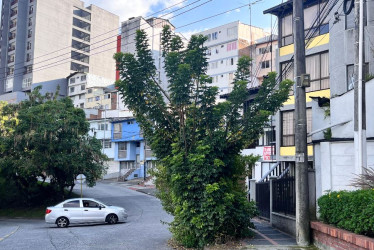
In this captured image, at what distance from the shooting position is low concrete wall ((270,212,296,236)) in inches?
490

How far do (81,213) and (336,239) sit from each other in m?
15.8

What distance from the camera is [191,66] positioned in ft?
38.0

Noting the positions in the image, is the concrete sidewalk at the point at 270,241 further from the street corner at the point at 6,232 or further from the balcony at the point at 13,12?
the balcony at the point at 13,12

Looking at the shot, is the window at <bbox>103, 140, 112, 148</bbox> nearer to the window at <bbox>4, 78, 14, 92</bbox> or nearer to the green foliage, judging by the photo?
the window at <bbox>4, 78, 14, 92</bbox>

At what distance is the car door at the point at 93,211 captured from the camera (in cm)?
2167

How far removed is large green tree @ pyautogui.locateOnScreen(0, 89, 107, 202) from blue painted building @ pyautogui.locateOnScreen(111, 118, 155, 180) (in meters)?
27.2

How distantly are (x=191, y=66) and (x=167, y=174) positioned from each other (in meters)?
3.28

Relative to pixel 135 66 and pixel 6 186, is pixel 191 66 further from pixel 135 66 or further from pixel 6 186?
pixel 6 186

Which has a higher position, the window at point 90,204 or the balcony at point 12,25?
the balcony at point 12,25

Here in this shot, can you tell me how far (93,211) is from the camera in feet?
71.7

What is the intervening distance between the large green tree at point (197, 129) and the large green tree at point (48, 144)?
16942 millimetres

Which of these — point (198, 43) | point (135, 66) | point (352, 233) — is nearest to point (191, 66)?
point (198, 43)

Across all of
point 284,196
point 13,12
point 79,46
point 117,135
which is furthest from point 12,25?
point 284,196

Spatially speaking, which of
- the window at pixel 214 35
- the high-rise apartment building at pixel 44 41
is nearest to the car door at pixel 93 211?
the window at pixel 214 35
